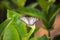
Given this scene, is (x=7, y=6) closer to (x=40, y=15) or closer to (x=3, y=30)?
(x=40, y=15)

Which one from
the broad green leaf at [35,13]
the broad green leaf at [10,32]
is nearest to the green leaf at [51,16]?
the broad green leaf at [35,13]

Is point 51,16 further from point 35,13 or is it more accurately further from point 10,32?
point 10,32

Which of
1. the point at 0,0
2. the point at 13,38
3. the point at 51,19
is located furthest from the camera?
the point at 0,0

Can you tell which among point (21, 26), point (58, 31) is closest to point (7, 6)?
point (58, 31)

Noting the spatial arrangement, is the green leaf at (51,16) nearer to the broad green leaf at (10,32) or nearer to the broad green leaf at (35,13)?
the broad green leaf at (35,13)

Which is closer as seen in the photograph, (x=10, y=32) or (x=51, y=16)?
(x=10, y=32)

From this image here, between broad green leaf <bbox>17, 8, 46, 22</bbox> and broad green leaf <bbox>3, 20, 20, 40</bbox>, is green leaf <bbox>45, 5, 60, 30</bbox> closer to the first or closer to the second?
broad green leaf <bbox>17, 8, 46, 22</bbox>

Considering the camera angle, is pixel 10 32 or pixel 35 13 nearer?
pixel 10 32

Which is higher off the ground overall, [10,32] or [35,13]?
[10,32]

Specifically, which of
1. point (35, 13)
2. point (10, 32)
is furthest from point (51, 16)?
point (10, 32)

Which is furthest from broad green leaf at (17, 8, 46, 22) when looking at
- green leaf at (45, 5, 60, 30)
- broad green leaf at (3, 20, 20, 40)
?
broad green leaf at (3, 20, 20, 40)
